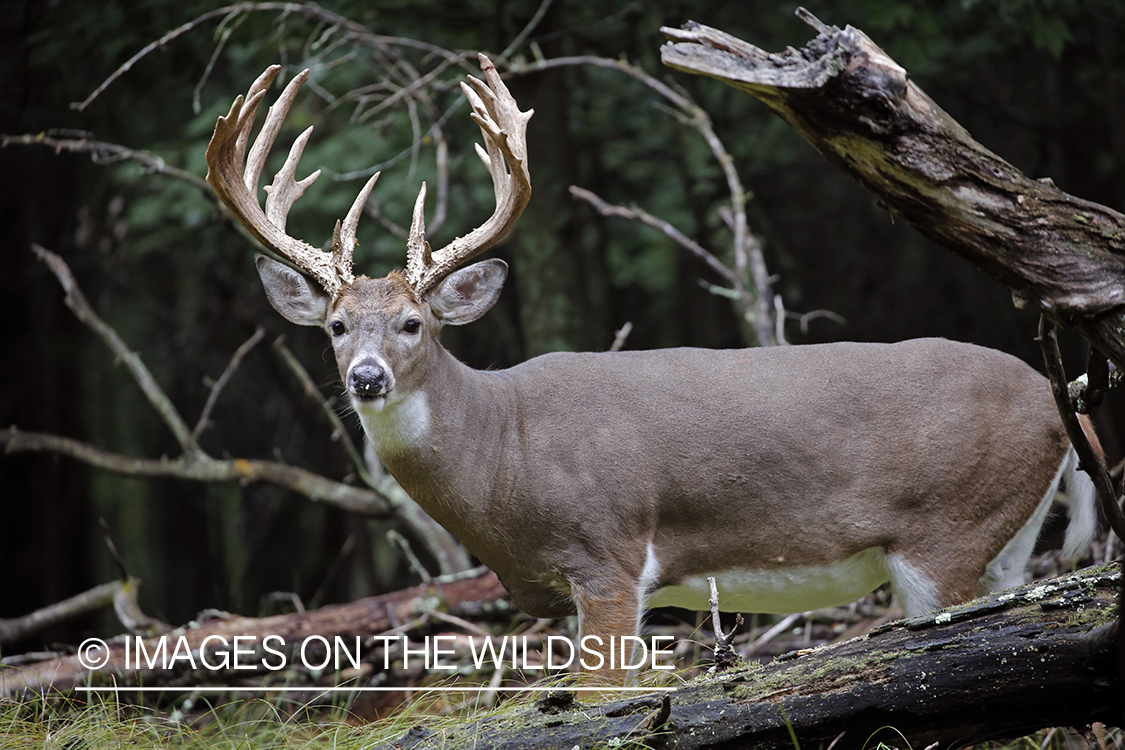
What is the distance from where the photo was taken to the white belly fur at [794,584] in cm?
442

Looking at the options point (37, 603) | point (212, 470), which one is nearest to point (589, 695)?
point (212, 470)

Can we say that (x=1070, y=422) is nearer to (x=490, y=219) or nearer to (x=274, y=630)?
(x=490, y=219)

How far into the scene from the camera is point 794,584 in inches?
175

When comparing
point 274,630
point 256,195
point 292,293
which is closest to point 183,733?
point 274,630

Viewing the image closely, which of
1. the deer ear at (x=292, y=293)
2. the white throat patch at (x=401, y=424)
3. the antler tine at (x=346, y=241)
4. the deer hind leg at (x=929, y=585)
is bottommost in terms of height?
the deer hind leg at (x=929, y=585)

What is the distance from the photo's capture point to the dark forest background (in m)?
7.29

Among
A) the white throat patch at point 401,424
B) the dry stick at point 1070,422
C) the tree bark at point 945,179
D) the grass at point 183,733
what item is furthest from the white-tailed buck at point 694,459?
the tree bark at point 945,179

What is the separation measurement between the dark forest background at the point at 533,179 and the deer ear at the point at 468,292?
5.81 ft

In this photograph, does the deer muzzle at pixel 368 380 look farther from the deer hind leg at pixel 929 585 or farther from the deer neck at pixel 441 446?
the deer hind leg at pixel 929 585

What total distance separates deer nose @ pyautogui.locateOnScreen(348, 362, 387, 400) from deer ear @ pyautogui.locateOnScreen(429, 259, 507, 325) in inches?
22.7

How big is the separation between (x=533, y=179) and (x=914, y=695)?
525cm

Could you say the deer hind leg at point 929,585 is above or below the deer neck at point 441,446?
below

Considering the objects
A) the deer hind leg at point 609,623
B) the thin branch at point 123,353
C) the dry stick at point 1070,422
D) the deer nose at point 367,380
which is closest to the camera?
the dry stick at point 1070,422

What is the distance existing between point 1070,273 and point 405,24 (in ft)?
19.7
